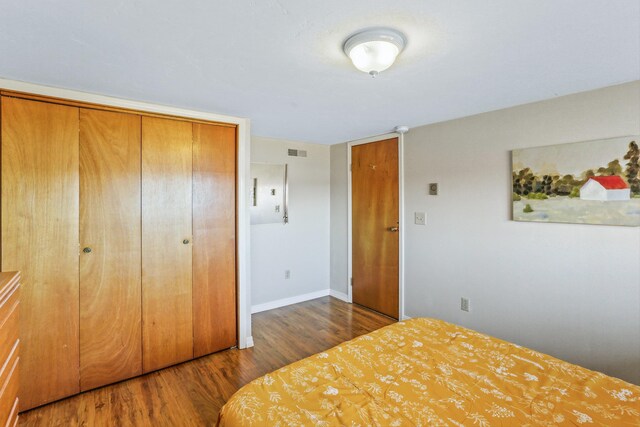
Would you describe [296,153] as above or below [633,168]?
above

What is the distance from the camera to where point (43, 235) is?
2.12 metres

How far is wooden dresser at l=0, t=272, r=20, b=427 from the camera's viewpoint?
1096 mm

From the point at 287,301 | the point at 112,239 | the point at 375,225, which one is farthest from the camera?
the point at 287,301

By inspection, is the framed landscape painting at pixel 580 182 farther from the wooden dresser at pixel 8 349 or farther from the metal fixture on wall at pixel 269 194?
the wooden dresser at pixel 8 349

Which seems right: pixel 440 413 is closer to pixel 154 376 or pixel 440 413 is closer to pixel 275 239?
pixel 154 376

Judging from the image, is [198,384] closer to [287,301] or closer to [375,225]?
[287,301]

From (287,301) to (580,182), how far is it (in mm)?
3364

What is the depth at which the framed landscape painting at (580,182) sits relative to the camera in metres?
2.08

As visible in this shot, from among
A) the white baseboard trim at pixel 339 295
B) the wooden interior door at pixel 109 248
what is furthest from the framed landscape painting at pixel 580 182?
the wooden interior door at pixel 109 248

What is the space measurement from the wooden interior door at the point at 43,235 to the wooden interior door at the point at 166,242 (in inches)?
18.1

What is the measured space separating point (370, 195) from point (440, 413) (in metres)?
2.93

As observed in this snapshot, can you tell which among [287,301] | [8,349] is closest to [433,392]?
[8,349]

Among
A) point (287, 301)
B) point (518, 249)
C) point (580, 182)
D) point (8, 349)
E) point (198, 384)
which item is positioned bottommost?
point (198, 384)

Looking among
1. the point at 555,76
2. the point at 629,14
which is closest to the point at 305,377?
the point at 629,14
